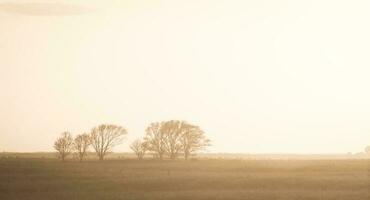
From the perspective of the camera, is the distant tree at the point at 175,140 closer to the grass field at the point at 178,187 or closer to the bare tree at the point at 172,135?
the bare tree at the point at 172,135

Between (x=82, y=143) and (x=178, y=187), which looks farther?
(x=82, y=143)

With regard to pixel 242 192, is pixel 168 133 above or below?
above

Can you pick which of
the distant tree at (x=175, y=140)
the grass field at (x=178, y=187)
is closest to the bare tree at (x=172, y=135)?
the distant tree at (x=175, y=140)

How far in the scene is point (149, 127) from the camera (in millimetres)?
135125

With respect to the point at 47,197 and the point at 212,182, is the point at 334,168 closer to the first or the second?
the point at 212,182

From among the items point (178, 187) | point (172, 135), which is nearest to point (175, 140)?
point (172, 135)

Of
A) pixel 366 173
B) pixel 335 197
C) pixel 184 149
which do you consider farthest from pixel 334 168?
pixel 184 149

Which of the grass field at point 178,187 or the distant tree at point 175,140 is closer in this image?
the grass field at point 178,187

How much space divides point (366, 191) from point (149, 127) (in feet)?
284

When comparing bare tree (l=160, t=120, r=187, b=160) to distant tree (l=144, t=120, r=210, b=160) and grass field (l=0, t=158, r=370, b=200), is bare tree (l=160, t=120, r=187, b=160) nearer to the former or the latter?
distant tree (l=144, t=120, r=210, b=160)

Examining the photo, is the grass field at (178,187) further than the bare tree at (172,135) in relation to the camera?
No

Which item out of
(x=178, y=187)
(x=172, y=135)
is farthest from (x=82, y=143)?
(x=178, y=187)

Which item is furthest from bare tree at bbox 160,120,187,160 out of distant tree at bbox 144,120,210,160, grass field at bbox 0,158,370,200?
grass field at bbox 0,158,370,200

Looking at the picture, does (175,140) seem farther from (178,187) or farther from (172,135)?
(178,187)
